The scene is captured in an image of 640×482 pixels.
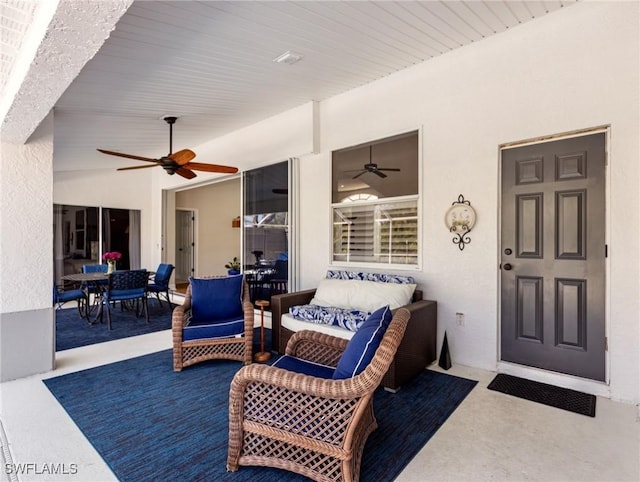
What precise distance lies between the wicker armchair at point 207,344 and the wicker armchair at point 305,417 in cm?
157

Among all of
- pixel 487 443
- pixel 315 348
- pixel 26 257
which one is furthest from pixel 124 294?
pixel 487 443

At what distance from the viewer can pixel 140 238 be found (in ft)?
27.2

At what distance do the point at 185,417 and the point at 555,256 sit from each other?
10.8ft

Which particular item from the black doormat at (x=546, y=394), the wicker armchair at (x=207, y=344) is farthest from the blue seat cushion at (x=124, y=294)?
the black doormat at (x=546, y=394)

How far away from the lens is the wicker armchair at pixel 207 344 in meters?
3.27

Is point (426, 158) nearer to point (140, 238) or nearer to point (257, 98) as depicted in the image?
point (257, 98)

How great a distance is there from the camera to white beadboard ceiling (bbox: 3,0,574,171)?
264cm

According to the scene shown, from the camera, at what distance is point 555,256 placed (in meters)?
2.98

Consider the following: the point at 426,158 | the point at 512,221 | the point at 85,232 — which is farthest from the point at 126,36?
the point at 85,232

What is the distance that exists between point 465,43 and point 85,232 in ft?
26.0

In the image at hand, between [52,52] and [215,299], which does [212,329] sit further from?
[52,52]

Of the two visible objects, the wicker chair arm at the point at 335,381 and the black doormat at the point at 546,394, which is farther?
the black doormat at the point at 546,394

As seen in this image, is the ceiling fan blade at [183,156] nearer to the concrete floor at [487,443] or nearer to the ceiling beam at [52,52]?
the ceiling beam at [52,52]

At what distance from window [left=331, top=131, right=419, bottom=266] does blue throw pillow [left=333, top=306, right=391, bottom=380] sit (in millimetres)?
2102
